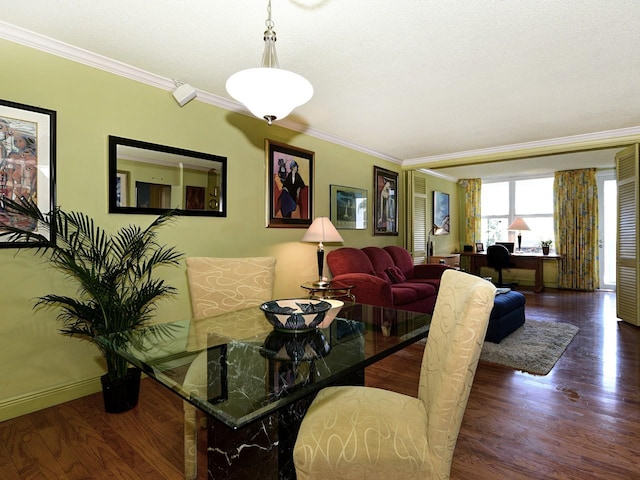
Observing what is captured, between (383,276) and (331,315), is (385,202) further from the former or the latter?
Answer: (331,315)

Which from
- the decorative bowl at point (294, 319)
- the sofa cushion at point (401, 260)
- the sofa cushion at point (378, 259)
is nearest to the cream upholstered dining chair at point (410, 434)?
the decorative bowl at point (294, 319)

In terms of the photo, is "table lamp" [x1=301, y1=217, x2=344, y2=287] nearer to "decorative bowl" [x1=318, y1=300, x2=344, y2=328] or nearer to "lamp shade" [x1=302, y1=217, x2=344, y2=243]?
"lamp shade" [x1=302, y1=217, x2=344, y2=243]

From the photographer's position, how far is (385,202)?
18.0ft

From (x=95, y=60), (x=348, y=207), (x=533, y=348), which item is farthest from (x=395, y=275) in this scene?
(x=95, y=60)

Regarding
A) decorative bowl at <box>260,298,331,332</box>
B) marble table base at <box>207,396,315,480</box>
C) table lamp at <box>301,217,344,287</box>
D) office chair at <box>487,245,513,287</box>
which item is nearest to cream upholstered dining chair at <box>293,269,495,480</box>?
marble table base at <box>207,396,315,480</box>

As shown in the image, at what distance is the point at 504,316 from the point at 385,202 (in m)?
2.51

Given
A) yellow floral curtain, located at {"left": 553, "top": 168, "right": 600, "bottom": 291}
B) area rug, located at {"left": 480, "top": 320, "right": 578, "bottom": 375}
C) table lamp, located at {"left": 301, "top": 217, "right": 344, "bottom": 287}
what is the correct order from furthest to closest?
yellow floral curtain, located at {"left": 553, "top": 168, "right": 600, "bottom": 291} → table lamp, located at {"left": 301, "top": 217, "right": 344, "bottom": 287} → area rug, located at {"left": 480, "top": 320, "right": 578, "bottom": 375}

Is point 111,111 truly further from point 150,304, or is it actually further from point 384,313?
point 384,313

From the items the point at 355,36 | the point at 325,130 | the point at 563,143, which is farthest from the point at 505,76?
the point at 563,143

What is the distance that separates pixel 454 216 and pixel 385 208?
10.6ft

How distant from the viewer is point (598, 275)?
6676 mm

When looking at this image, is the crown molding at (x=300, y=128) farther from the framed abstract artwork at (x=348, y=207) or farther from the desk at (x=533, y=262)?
the desk at (x=533, y=262)

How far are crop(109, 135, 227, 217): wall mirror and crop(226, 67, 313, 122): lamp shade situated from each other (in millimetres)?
1349

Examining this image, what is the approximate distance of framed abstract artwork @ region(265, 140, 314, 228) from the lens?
11.8 feet
